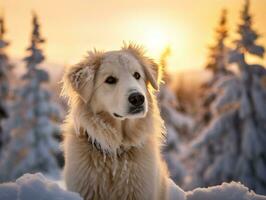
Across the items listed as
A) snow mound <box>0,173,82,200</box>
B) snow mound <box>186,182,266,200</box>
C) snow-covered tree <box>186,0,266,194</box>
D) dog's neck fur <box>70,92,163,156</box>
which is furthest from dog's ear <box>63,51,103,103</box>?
snow-covered tree <box>186,0,266,194</box>

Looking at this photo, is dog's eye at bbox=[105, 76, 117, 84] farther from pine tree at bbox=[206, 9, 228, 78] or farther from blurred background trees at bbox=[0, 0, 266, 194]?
pine tree at bbox=[206, 9, 228, 78]

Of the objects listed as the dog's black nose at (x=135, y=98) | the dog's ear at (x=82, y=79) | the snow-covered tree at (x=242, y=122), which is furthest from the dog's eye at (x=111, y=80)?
the snow-covered tree at (x=242, y=122)

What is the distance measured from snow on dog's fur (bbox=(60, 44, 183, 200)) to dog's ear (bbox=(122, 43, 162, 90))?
2cm

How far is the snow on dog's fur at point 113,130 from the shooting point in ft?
18.4

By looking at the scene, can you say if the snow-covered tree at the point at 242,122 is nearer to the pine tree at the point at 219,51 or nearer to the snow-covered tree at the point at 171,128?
the snow-covered tree at the point at 171,128

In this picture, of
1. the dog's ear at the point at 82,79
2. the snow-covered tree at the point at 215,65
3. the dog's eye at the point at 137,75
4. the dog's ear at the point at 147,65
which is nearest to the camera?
the dog's ear at the point at 82,79

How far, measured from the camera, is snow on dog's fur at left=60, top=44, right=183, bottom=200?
221 inches

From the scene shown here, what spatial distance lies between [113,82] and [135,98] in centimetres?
67

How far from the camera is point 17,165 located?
27.6 metres

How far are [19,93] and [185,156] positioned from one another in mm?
12243

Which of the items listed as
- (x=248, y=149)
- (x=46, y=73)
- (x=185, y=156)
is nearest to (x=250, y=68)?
(x=248, y=149)

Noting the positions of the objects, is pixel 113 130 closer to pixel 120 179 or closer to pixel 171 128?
pixel 120 179

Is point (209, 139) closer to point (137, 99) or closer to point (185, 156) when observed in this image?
point (185, 156)

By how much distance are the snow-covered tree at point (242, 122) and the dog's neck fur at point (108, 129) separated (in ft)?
53.2
